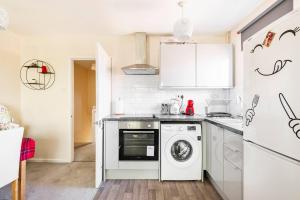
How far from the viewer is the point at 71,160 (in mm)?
3445

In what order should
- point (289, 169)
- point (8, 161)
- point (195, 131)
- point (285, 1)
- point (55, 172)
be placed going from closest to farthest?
1. point (289, 169)
2. point (8, 161)
3. point (285, 1)
4. point (195, 131)
5. point (55, 172)

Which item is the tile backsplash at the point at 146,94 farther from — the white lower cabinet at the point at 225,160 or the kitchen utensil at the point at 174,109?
the white lower cabinet at the point at 225,160

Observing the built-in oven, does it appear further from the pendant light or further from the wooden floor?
the pendant light

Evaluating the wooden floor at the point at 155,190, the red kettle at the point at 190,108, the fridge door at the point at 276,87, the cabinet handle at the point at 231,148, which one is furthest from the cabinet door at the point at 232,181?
the red kettle at the point at 190,108

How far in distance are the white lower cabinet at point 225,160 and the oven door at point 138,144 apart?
746 millimetres

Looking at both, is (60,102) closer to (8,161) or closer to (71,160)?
(71,160)

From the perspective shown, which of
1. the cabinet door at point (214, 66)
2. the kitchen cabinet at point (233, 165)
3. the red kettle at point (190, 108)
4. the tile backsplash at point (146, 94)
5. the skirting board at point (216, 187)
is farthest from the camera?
the tile backsplash at point (146, 94)

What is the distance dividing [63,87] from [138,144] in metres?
1.81

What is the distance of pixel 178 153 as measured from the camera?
266 centimetres

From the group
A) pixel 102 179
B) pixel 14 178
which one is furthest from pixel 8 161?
pixel 102 179

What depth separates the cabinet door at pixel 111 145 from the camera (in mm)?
2664

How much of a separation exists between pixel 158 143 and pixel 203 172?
0.77m

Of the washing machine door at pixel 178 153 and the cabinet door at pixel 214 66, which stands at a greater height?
the cabinet door at pixel 214 66

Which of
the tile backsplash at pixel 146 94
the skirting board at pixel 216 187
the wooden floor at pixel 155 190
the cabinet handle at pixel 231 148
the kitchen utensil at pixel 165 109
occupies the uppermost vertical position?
the tile backsplash at pixel 146 94
